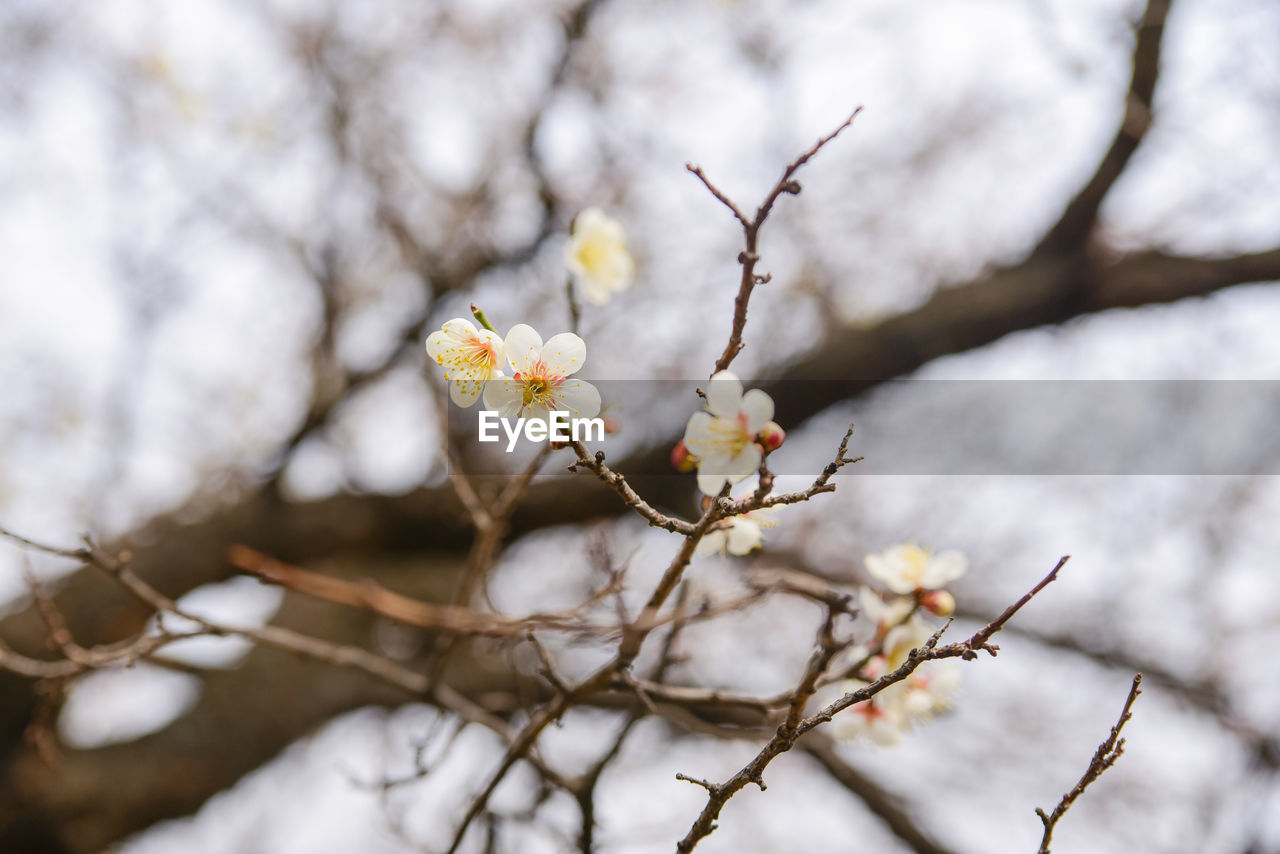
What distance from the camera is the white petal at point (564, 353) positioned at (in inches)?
29.5

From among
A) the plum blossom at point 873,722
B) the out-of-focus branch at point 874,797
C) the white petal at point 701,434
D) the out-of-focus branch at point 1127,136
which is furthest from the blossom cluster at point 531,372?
the out-of-focus branch at point 1127,136

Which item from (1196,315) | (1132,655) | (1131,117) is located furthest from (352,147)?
(1132,655)

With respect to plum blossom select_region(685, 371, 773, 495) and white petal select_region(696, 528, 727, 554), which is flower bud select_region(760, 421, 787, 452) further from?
white petal select_region(696, 528, 727, 554)

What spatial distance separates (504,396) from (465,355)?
118 mm

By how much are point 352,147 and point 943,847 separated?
13.0 feet

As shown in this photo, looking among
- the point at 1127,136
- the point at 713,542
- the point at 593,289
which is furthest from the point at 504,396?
the point at 1127,136

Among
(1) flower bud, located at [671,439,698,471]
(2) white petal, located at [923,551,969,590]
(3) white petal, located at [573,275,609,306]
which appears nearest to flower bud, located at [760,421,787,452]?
(1) flower bud, located at [671,439,698,471]

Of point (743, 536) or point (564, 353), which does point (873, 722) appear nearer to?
point (743, 536)

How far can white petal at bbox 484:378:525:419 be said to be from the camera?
76cm

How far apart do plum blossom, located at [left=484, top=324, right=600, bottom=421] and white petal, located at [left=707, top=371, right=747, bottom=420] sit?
0.37 feet

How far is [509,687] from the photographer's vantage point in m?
2.64

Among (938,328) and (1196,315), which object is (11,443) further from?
(1196,315)

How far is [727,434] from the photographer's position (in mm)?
756

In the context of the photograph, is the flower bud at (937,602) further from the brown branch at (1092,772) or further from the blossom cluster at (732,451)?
the brown branch at (1092,772)
